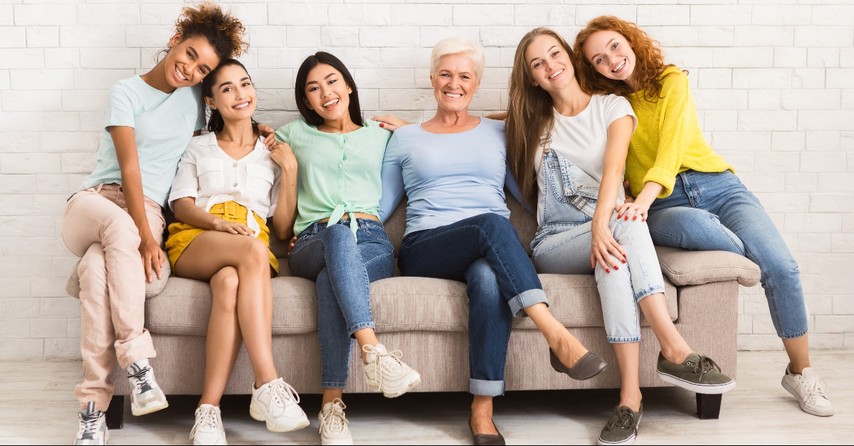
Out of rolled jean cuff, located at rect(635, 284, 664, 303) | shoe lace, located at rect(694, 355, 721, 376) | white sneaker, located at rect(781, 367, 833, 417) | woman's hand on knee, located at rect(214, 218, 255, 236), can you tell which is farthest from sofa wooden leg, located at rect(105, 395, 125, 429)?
white sneaker, located at rect(781, 367, 833, 417)

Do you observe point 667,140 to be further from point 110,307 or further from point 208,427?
point 110,307

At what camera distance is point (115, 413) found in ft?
7.52

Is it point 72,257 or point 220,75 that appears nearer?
point 220,75

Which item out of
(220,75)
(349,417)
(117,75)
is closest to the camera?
(349,417)

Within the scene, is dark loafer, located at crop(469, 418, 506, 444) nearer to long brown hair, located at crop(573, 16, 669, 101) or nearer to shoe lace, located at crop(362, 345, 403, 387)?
shoe lace, located at crop(362, 345, 403, 387)

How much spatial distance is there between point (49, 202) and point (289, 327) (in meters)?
1.40

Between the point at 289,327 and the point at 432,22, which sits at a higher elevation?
the point at 432,22

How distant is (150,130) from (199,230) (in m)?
0.40

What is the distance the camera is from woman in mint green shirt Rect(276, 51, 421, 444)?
7.07 feet

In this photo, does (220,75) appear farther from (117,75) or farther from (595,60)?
(595,60)

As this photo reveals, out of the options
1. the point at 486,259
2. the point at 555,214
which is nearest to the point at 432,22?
the point at 555,214

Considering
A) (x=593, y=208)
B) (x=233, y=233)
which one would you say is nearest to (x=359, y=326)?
(x=233, y=233)

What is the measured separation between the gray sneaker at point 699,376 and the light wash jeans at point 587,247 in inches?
5.9

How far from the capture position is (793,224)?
3.18 meters
